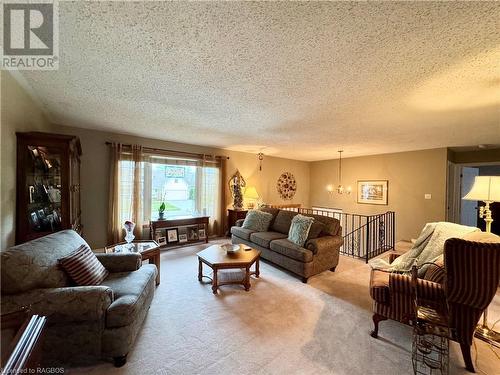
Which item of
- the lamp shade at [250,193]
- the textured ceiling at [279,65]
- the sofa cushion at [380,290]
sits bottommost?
the sofa cushion at [380,290]

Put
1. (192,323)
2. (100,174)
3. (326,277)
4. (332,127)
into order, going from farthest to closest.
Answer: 1. (100,174)
2. (332,127)
3. (326,277)
4. (192,323)

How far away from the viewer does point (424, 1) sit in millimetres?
1109

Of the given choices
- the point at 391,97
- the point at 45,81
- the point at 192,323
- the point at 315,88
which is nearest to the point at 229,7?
the point at 315,88

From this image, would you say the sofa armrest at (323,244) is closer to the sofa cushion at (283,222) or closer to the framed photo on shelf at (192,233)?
the sofa cushion at (283,222)

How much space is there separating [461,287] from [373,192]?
517 centimetres

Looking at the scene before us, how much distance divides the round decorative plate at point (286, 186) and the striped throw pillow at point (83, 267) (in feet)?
18.2

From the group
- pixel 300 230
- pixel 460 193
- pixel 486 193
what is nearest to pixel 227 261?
pixel 300 230

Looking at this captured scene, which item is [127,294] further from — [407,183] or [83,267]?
[407,183]

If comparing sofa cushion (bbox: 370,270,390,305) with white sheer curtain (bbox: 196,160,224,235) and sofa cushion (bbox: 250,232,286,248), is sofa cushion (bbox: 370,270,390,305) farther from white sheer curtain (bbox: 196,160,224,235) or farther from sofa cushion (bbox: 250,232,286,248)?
white sheer curtain (bbox: 196,160,224,235)

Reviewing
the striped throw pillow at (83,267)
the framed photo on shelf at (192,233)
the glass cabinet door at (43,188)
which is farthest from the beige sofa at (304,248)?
the glass cabinet door at (43,188)

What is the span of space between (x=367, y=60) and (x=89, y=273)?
9.58 feet

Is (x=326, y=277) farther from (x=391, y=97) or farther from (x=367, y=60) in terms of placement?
(x=367, y=60)

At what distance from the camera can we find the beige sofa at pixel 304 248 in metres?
3.05

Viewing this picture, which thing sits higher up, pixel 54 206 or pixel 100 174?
pixel 100 174
